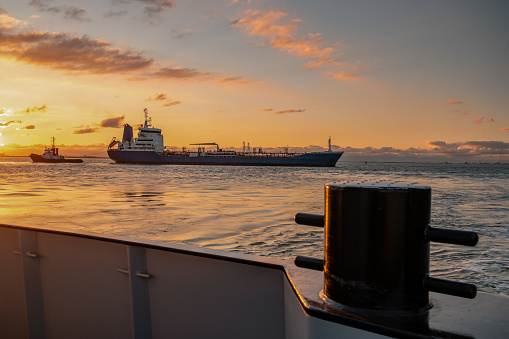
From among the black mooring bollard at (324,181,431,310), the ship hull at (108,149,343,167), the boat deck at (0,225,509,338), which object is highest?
the black mooring bollard at (324,181,431,310)

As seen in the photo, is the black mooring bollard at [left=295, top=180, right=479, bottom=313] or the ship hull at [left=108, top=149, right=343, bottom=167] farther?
the ship hull at [left=108, top=149, right=343, bottom=167]

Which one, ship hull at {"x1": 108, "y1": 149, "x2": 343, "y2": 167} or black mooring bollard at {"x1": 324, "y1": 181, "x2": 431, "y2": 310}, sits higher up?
black mooring bollard at {"x1": 324, "y1": 181, "x2": 431, "y2": 310}

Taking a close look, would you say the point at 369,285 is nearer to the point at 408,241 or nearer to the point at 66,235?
the point at 408,241

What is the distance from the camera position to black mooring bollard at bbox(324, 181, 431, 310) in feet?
2.25

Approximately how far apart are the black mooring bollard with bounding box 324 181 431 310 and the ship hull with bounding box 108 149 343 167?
64.8m

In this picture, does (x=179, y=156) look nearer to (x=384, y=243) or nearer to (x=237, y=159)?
(x=237, y=159)

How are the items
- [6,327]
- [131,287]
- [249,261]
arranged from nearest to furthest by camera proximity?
1. [249,261]
2. [131,287]
3. [6,327]

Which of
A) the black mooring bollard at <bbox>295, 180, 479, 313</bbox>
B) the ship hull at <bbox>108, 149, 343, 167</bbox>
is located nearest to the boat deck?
the black mooring bollard at <bbox>295, 180, 479, 313</bbox>

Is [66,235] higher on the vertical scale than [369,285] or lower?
lower

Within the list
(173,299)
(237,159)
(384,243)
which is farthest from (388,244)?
(237,159)

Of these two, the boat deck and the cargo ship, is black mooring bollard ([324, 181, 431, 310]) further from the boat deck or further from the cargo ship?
the cargo ship

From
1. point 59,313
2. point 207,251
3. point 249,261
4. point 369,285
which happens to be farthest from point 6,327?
point 369,285

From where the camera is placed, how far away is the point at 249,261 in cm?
133

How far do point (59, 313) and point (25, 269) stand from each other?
33 centimetres
